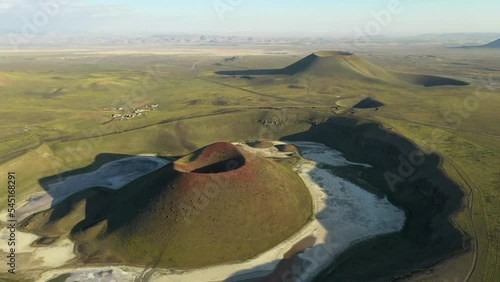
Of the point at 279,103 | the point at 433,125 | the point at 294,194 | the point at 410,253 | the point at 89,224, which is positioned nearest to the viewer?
the point at 410,253

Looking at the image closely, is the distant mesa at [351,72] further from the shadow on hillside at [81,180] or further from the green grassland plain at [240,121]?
the shadow on hillside at [81,180]

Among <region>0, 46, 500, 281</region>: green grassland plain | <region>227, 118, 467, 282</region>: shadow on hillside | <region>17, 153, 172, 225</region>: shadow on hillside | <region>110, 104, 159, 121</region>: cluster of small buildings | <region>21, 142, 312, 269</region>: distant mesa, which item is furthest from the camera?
<region>110, 104, 159, 121</region>: cluster of small buildings

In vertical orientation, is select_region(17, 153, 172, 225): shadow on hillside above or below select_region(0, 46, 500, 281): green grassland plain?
below

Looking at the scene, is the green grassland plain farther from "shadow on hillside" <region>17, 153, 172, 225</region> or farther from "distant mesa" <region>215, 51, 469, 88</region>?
"distant mesa" <region>215, 51, 469, 88</region>

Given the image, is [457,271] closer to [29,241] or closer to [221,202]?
[221,202]

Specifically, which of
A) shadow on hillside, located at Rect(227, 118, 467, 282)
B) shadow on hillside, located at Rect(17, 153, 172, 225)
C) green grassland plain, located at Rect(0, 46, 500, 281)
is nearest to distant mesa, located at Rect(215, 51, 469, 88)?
green grassland plain, located at Rect(0, 46, 500, 281)

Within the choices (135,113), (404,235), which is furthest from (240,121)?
(404,235)

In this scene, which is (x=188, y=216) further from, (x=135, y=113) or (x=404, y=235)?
(x=135, y=113)

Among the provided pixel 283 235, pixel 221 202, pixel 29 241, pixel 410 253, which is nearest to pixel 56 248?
pixel 29 241
